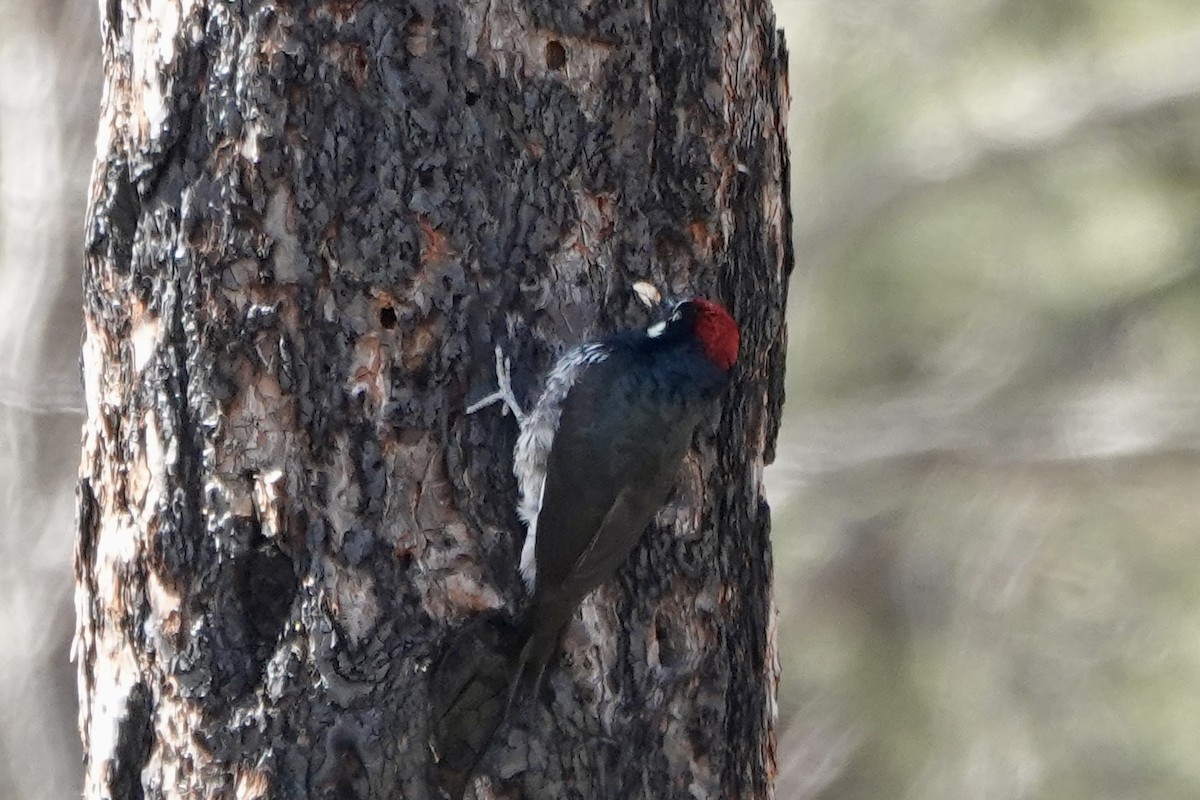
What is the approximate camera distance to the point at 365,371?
2307 mm

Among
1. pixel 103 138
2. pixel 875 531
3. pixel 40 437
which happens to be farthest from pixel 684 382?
pixel 875 531

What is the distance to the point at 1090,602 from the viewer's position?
345 inches

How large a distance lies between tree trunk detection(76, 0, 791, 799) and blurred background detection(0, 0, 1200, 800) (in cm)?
538

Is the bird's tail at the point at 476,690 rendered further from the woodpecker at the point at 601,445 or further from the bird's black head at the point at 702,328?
the bird's black head at the point at 702,328

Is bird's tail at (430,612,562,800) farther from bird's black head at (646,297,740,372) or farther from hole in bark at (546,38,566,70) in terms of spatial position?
hole in bark at (546,38,566,70)

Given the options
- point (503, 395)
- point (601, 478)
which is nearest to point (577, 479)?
point (601, 478)

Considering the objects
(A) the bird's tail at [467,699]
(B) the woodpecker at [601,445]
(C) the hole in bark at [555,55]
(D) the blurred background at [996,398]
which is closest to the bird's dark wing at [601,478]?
(B) the woodpecker at [601,445]

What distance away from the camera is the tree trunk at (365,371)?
2.26m

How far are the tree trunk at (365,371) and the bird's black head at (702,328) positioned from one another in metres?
0.08

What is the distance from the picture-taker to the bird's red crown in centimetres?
245

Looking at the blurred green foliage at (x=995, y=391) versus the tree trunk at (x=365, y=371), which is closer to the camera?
the tree trunk at (x=365, y=371)

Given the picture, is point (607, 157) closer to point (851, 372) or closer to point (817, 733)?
point (817, 733)

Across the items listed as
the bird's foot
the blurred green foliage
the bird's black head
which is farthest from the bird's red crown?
the blurred green foliage

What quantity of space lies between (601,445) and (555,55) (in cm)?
74
